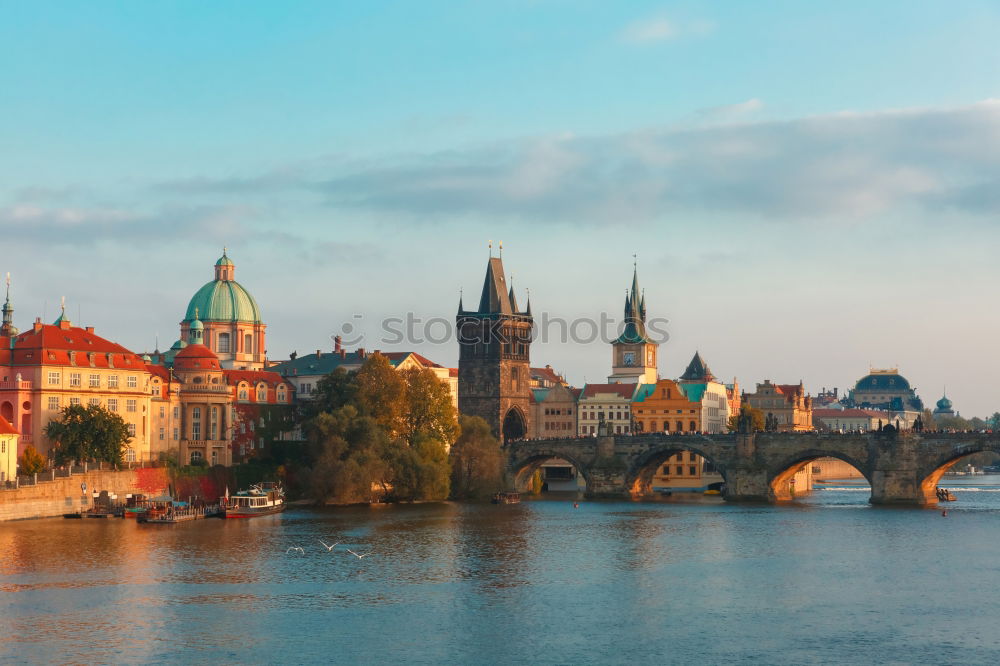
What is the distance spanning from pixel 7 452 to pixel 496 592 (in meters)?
57.4

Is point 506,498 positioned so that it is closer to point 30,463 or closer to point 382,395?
point 382,395

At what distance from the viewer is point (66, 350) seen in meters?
143

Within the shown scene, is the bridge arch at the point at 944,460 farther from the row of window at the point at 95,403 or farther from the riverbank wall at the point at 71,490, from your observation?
the row of window at the point at 95,403

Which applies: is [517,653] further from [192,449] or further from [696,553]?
[192,449]

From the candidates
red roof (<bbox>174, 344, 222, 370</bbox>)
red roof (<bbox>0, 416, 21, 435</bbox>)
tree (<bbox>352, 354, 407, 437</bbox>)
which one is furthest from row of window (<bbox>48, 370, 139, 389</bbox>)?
tree (<bbox>352, 354, 407, 437</bbox>)

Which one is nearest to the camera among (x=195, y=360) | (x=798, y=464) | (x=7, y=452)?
(x=7, y=452)

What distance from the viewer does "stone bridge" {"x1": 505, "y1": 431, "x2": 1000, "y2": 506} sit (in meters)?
152

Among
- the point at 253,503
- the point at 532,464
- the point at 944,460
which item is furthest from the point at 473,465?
the point at 944,460

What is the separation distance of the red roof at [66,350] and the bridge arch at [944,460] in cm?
7957

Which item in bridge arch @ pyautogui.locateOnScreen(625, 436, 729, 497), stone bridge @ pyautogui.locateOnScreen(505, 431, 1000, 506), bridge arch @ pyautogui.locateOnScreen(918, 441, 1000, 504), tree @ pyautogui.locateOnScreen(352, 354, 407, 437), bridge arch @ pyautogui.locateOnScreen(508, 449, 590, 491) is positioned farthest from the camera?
bridge arch @ pyautogui.locateOnScreen(508, 449, 590, 491)

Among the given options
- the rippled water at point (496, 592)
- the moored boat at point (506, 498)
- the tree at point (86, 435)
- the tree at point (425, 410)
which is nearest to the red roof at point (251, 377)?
the tree at point (425, 410)

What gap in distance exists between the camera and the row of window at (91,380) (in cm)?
14038

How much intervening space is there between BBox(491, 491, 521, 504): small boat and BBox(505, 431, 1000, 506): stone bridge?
47.7 feet

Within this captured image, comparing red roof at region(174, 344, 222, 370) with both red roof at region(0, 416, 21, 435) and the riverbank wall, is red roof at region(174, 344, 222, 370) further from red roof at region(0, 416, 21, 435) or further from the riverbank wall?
red roof at region(0, 416, 21, 435)
